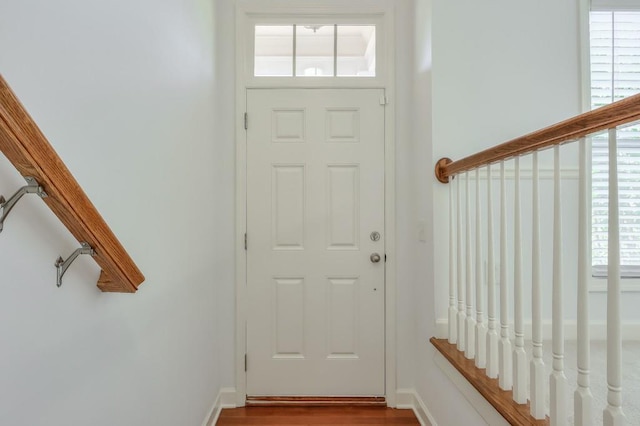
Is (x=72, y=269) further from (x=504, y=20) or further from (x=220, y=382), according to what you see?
(x=504, y=20)

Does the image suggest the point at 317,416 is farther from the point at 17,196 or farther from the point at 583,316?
the point at 17,196

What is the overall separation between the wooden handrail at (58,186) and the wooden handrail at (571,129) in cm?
114

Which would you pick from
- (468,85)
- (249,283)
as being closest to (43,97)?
(249,283)

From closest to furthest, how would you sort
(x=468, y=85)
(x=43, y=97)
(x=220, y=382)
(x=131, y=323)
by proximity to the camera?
(x=43, y=97) < (x=131, y=323) < (x=468, y=85) < (x=220, y=382)

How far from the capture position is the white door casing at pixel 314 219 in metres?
2.35

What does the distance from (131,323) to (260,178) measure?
134 cm

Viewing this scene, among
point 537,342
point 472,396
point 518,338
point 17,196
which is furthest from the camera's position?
point 472,396

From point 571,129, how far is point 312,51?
1863mm

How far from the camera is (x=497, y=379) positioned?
1.35m

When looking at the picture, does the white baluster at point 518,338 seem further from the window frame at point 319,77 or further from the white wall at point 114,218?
the window frame at point 319,77

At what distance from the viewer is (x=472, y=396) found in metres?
1.47

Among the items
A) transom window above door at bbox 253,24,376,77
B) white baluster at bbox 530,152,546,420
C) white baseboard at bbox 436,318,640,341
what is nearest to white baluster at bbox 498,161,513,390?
white baluster at bbox 530,152,546,420

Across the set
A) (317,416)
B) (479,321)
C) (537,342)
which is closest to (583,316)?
(537,342)

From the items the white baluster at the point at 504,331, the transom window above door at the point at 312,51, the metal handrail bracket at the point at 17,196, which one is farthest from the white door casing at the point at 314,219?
the metal handrail bracket at the point at 17,196
